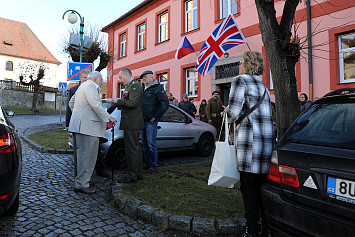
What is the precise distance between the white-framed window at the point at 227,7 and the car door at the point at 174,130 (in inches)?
286

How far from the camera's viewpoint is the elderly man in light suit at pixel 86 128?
13.1ft

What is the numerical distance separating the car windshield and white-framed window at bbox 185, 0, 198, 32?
41.0 feet

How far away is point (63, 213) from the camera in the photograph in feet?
10.9

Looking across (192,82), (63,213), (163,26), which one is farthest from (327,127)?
(163,26)

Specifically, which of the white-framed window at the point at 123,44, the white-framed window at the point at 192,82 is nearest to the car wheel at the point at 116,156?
the white-framed window at the point at 192,82

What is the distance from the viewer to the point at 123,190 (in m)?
3.99

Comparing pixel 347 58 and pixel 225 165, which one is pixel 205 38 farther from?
pixel 225 165

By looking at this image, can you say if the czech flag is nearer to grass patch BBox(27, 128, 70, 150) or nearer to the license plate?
grass patch BBox(27, 128, 70, 150)

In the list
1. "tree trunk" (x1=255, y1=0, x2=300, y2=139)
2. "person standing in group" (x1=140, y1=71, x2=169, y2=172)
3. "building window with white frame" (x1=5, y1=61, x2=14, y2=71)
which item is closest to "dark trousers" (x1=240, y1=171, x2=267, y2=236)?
"tree trunk" (x1=255, y1=0, x2=300, y2=139)

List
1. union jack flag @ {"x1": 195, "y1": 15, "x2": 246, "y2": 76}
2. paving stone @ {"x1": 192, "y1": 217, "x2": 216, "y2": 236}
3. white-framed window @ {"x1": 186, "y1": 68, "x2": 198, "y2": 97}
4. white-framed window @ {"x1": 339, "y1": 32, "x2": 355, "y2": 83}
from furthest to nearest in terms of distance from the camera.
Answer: white-framed window @ {"x1": 186, "y1": 68, "x2": 198, "y2": 97} < union jack flag @ {"x1": 195, "y1": 15, "x2": 246, "y2": 76} < white-framed window @ {"x1": 339, "y1": 32, "x2": 355, "y2": 83} < paving stone @ {"x1": 192, "y1": 217, "x2": 216, "y2": 236}

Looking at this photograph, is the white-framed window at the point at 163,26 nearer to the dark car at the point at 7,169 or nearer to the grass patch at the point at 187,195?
the grass patch at the point at 187,195

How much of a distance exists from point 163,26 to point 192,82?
4.40 m

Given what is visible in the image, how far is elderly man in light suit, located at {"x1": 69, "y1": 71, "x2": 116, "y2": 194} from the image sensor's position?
399 centimetres

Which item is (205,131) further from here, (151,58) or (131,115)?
(151,58)
